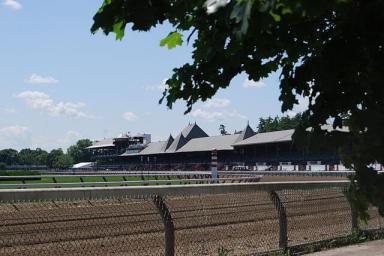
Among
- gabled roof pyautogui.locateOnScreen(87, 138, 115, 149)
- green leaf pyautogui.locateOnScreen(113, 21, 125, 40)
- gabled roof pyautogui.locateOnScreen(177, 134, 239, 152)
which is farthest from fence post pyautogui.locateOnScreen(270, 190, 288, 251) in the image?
gabled roof pyautogui.locateOnScreen(87, 138, 115, 149)

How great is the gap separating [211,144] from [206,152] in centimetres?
316

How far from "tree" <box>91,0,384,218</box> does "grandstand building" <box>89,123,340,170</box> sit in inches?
2028

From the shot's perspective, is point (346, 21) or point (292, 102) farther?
point (292, 102)

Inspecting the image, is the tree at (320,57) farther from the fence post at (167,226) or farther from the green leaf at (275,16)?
the fence post at (167,226)

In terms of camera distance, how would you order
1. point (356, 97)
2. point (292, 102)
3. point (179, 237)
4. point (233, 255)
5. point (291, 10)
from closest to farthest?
point (291, 10)
point (356, 97)
point (292, 102)
point (233, 255)
point (179, 237)

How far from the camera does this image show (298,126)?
270 centimetres

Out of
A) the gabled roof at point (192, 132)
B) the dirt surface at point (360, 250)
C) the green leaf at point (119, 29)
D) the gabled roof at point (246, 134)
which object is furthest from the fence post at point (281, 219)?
the gabled roof at point (192, 132)

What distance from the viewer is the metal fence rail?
6.47 m

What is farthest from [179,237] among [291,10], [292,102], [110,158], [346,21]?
[110,158]

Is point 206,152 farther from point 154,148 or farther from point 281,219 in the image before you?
point 281,219

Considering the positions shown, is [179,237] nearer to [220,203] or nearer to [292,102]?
[220,203]

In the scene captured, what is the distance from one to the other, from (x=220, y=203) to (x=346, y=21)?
5.79 metres

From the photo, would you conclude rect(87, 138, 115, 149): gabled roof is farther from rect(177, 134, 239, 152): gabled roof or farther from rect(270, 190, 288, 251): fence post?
rect(270, 190, 288, 251): fence post

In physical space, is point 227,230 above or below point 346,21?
below
